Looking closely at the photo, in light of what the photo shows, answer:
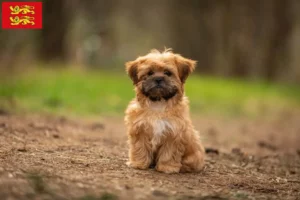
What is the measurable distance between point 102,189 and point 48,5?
19539mm

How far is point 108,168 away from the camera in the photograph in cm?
748

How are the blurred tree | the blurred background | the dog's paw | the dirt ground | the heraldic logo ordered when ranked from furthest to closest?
the blurred tree → the blurred background → the heraldic logo → the dog's paw → the dirt ground

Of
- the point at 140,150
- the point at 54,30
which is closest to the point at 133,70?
the point at 140,150

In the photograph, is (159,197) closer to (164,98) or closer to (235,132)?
(164,98)

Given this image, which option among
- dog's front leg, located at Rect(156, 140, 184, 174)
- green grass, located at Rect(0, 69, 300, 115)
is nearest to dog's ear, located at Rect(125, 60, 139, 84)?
dog's front leg, located at Rect(156, 140, 184, 174)

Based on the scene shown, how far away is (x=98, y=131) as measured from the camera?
11938 millimetres

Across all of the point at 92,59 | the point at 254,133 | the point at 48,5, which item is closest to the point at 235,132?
the point at 254,133

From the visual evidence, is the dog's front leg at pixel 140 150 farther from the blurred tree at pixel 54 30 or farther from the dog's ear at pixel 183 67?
the blurred tree at pixel 54 30

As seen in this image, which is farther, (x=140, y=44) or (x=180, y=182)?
(x=140, y=44)

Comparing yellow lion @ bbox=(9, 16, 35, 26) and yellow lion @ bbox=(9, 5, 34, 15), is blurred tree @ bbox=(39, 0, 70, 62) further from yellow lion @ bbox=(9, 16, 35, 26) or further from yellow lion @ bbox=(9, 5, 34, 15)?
yellow lion @ bbox=(9, 5, 34, 15)

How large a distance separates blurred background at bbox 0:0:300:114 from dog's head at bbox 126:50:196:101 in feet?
20.1

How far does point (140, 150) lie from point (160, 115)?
0.51 m

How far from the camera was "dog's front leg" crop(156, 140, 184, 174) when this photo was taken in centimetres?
741

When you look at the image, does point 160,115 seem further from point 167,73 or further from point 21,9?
point 21,9
